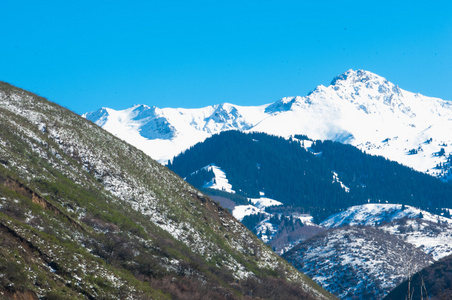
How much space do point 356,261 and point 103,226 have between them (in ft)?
356

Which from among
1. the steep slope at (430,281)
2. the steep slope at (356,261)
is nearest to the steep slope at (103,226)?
the steep slope at (430,281)

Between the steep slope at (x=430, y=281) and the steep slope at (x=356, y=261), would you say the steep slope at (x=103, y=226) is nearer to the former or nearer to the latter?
the steep slope at (x=430, y=281)

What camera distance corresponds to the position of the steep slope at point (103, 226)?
3522 cm

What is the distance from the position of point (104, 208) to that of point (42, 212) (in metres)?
14.4

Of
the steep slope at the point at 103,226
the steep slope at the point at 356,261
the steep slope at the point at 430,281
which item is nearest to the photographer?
the steep slope at the point at 103,226

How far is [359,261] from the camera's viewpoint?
483 ft

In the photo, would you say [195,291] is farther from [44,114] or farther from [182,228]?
[44,114]

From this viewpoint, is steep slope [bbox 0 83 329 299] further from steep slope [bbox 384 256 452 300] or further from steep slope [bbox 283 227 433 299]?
steep slope [bbox 283 227 433 299]

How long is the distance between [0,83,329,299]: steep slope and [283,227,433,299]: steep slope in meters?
57.3

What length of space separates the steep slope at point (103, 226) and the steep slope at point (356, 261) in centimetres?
Answer: 5735

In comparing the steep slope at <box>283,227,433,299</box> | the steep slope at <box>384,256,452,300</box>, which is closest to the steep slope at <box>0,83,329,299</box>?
the steep slope at <box>384,256,452,300</box>

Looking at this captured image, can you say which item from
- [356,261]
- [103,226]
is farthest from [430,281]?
[103,226]

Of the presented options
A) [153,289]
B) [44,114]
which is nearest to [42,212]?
[153,289]

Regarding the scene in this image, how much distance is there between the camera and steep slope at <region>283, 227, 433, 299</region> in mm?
133000
